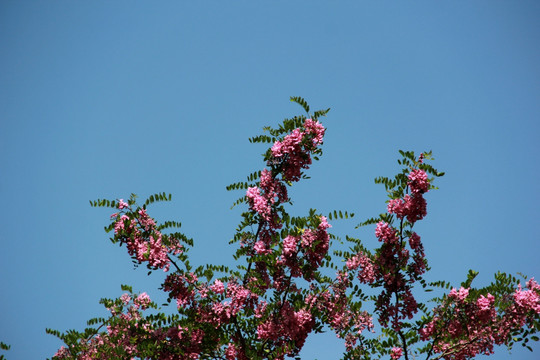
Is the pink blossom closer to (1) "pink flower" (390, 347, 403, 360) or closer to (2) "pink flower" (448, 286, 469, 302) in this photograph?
→ (2) "pink flower" (448, 286, 469, 302)

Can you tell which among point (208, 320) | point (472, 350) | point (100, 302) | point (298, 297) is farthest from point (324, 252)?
point (100, 302)

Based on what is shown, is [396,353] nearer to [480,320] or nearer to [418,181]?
[480,320]

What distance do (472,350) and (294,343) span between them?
3312mm

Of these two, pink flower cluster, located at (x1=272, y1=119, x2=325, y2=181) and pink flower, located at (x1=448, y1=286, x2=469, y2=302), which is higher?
pink flower cluster, located at (x1=272, y1=119, x2=325, y2=181)

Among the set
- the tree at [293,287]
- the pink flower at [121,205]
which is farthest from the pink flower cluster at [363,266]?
the pink flower at [121,205]

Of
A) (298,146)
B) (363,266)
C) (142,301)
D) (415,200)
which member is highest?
(298,146)

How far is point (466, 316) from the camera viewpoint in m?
8.52

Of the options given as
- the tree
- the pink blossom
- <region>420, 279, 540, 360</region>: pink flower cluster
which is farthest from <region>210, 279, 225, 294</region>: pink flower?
<region>420, 279, 540, 360</region>: pink flower cluster

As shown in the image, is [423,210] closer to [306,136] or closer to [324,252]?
[324,252]

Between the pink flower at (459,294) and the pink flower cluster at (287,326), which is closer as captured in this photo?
the pink flower cluster at (287,326)

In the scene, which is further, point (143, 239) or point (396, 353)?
point (396, 353)

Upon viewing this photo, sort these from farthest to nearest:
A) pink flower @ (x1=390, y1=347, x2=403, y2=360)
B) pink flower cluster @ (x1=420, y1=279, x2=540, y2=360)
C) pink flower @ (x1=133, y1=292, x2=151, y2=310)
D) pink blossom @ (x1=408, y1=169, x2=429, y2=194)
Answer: pink flower @ (x1=390, y1=347, x2=403, y2=360) < pink flower @ (x1=133, y1=292, x2=151, y2=310) < pink flower cluster @ (x1=420, y1=279, x2=540, y2=360) < pink blossom @ (x1=408, y1=169, x2=429, y2=194)

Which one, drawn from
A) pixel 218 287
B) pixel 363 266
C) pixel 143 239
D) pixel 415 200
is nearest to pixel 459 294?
pixel 363 266

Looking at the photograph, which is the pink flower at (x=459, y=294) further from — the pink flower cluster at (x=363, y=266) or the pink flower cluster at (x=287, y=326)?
the pink flower cluster at (x=287, y=326)
